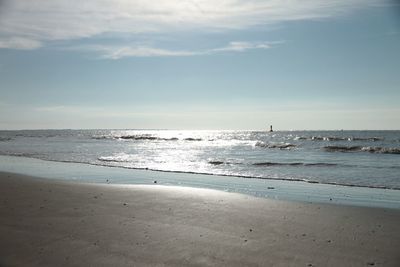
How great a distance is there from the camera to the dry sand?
17.2 feet

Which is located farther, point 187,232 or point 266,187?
point 266,187

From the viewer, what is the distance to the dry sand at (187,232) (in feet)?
17.2

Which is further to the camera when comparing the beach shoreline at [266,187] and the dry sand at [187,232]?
the beach shoreline at [266,187]

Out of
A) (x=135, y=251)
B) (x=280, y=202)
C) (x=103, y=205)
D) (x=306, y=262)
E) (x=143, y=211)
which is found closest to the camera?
(x=306, y=262)

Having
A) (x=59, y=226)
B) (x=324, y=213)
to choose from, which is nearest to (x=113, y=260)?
A: (x=59, y=226)

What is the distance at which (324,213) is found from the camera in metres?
8.23

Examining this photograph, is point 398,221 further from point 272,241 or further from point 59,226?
point 59,226

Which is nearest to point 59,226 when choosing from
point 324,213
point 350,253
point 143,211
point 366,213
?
point 143,211

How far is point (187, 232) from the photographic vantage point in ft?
21.2

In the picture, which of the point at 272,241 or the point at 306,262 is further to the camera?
the point at 272,241

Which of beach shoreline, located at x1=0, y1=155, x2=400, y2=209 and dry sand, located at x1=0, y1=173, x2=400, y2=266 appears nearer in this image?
dry sand, located at x1=0, y1=173, x2=400, y2=266

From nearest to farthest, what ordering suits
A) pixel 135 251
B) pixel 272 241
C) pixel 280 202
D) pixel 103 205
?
1. pixel 135 251
2. pixel 272 241
3. pixel 103 205
4. pixel 280 202

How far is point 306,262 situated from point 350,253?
2.61 ft

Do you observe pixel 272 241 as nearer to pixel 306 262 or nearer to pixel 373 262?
pixel 306 262
